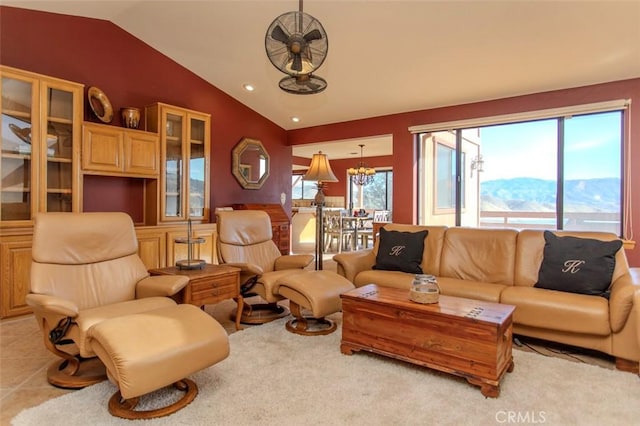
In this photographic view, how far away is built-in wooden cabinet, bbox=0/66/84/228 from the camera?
10.9ft

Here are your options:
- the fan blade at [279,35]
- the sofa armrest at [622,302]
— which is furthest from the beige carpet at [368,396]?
the fan blade at [279,35]

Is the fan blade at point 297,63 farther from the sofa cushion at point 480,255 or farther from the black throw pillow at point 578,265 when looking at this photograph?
the black throw pillow at point 578,265

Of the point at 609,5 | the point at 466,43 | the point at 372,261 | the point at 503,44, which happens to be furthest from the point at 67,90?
the point at 609,5

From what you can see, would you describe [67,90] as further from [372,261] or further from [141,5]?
[372,261]

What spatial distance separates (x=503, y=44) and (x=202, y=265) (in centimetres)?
350

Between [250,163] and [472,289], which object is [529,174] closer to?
[472,289]

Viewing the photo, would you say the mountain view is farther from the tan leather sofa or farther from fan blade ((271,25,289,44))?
fan blade ((271,25,289,44))

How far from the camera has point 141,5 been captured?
3887mm

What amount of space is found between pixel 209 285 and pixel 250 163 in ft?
11.8

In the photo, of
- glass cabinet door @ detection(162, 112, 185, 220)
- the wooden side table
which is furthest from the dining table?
the wooden side table

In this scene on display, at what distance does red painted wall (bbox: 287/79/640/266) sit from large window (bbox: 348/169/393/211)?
Answer: 4895mm

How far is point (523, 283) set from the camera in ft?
10.3

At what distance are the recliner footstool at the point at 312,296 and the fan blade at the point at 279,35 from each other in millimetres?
1806

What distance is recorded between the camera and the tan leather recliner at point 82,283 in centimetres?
211
